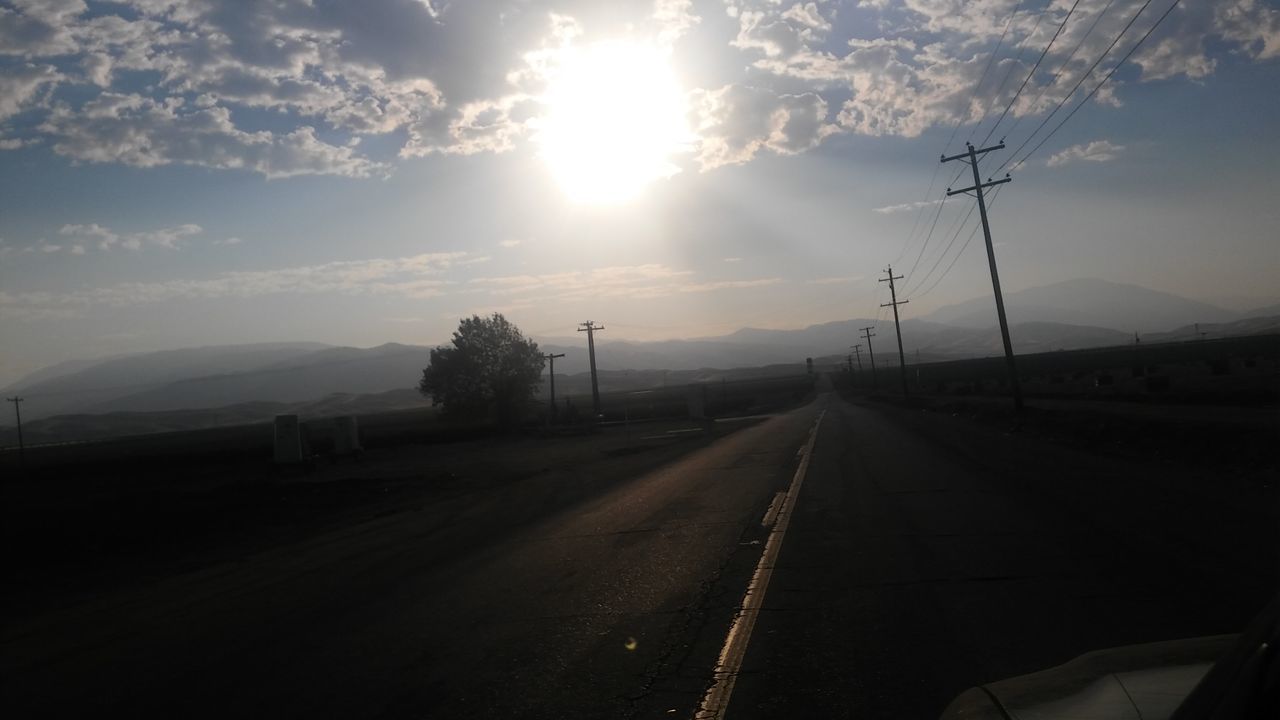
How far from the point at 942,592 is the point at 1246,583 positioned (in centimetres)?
251

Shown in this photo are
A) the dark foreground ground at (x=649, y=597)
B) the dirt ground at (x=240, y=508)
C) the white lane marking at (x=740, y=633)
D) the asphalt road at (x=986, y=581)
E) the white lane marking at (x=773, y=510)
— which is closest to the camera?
the white lane marking at (x=740, y=633)

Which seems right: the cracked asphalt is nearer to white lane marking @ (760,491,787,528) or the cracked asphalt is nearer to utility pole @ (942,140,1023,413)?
white lane marking @ (760,491,787,528)

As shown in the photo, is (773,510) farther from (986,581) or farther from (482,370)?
(482,370)

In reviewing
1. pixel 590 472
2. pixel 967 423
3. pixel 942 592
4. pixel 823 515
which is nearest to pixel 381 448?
pixel 590 472

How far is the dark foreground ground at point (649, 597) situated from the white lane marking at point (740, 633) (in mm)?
112

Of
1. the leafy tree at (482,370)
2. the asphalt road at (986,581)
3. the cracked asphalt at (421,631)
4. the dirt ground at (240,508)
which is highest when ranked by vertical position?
the leafy tree at (482,370)

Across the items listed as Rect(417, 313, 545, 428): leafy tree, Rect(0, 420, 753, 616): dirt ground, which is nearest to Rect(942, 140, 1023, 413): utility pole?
Rect(0, 420, 753, 616): dirt ground

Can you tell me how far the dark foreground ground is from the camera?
596cm

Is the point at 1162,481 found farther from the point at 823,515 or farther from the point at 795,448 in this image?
the point at 795,448

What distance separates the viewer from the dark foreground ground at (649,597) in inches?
235

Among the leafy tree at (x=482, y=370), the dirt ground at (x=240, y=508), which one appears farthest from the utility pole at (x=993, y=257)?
the leafy tree at (x=482, y=370)

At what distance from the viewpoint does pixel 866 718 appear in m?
4.94

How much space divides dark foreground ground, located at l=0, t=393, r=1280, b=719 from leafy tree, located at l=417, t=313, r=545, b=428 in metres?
74.5

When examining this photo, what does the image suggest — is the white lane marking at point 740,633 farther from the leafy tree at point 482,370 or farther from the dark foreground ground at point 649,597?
the leafy tree at point 482,370
